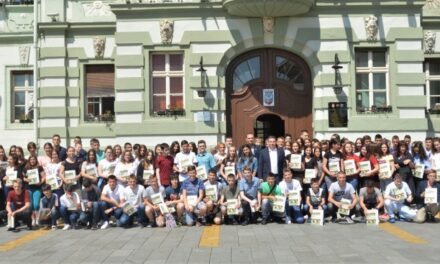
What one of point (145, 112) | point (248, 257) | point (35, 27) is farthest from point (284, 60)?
point (248, 257)

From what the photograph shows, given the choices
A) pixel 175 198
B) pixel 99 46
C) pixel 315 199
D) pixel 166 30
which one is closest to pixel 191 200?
pixel 175 198

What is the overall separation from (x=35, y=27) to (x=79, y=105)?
318cm

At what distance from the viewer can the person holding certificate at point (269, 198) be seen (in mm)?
13844

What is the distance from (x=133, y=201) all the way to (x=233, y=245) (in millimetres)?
3654

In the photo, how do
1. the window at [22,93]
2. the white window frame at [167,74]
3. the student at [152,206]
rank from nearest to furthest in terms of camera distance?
the student at [152,206], the white window frame at [167,74], the window at [22,93]

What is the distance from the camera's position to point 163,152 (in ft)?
49.4

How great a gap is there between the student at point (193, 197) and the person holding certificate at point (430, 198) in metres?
5.30

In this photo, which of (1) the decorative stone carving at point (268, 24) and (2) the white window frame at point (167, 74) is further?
(2) the white window frame at point (167, 74)

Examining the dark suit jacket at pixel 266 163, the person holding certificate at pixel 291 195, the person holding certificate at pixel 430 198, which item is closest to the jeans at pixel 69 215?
the dark suit jacket at pixel 266 163

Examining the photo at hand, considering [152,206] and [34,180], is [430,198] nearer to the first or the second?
[152,206]

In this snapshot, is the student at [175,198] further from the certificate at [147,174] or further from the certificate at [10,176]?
the certificate at [10,176]

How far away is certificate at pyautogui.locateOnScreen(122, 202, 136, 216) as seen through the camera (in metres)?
13.6

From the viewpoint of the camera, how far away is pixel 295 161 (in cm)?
1440

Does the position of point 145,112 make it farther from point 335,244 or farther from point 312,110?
point 335,244
